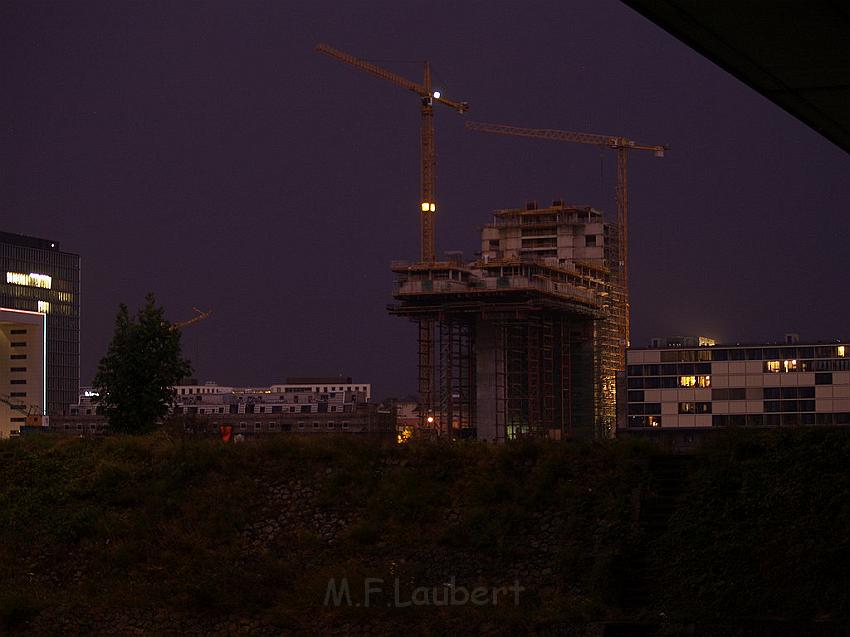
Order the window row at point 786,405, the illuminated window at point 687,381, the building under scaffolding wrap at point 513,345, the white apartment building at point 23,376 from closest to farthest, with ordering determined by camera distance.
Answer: the white apartment building at point 23,376 < the window row at point 786,405 < the illuminated window at point 687,381 < the building under scaffolding wrap at point 513,345

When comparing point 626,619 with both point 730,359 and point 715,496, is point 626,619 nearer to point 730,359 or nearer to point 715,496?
point 715,496

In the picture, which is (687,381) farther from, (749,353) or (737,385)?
(749,353)

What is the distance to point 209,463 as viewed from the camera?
1198 inches

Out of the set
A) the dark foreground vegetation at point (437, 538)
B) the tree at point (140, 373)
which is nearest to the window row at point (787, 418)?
the tree at point (140, 373)

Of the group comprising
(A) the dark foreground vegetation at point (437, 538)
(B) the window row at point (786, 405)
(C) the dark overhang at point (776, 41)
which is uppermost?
(C) the dark overhang at point (776, 41)

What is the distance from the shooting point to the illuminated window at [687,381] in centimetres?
13125

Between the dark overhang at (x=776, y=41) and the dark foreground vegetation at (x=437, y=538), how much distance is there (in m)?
11.7

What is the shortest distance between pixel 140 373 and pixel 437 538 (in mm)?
22391

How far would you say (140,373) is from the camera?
1767 inches

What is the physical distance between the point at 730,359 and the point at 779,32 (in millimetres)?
125772

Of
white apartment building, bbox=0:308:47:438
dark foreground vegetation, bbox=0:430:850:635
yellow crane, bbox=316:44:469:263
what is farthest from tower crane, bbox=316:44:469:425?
dark foreground vegetation, bbox=0:430:850:635

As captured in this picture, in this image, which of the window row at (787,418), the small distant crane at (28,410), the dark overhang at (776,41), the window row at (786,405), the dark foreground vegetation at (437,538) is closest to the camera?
the dark overhang at (776,41)

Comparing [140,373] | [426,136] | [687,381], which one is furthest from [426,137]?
[140,373]

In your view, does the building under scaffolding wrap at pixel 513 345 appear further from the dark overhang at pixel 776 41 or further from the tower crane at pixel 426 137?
the dark overhang at pixel 776 41
